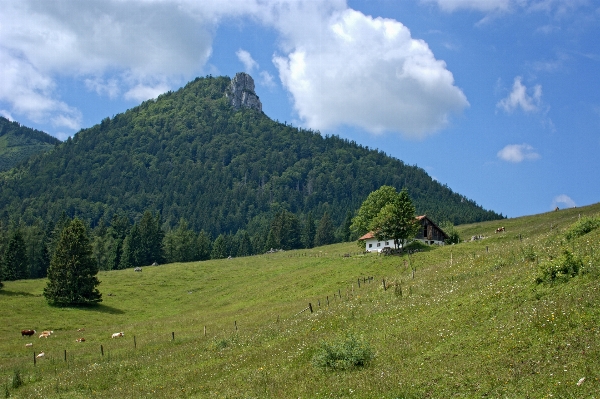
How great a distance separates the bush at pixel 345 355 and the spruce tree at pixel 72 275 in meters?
59.2

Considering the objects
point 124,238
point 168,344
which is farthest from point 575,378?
point 124,238

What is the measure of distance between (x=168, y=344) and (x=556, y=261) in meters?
29.6

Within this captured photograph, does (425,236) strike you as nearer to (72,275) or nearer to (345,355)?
(72,275)

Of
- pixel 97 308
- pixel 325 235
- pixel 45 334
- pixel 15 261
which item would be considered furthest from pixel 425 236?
pixel 15 261

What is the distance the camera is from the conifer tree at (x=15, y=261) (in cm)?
10010

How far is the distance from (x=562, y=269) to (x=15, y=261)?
107 metres

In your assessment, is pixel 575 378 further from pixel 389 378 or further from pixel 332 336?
pixel 332 336

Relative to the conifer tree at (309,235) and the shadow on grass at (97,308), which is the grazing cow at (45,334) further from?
the conifer tree at (309,235)

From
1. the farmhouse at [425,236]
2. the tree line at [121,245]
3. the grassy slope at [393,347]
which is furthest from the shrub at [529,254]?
the tree line at [121,245]

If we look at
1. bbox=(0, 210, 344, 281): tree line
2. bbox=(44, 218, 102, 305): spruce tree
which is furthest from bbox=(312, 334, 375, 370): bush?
bbox=(0, 210, 344, 281): tree line

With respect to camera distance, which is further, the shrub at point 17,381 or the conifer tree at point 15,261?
the conifer tree at point 15,261

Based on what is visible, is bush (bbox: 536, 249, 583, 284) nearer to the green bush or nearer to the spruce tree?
the green bush

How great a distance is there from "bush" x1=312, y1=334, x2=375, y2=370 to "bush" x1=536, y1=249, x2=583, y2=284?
30.3 ft

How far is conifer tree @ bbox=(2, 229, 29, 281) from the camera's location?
328 feet
